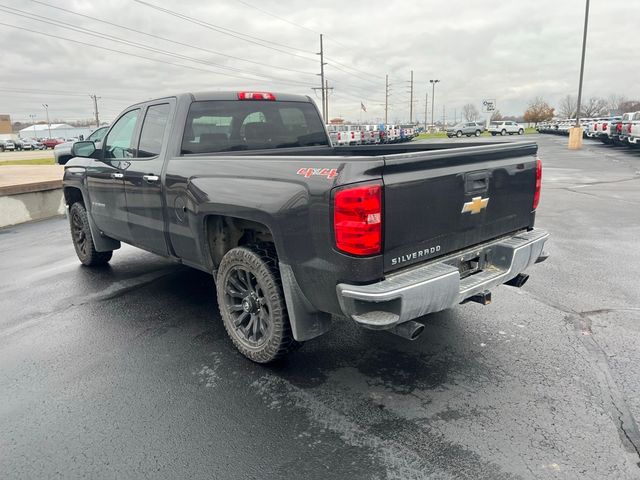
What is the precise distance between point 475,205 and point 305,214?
4.08 ft

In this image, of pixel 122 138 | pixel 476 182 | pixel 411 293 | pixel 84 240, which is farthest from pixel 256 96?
pixel 84 240

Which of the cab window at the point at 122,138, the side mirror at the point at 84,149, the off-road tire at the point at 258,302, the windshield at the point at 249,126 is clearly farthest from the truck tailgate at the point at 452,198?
the side mirror at the point at 84,149

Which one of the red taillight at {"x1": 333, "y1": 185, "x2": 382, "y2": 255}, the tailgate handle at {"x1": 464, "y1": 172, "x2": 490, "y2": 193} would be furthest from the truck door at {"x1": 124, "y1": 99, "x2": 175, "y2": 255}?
the tailgate handle at {"x1": 464, "y1": 172, "x2": 490, "y2": 193}

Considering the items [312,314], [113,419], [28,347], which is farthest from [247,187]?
[28,347]

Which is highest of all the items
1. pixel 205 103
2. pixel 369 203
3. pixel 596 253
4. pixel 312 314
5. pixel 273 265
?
pixel 205 103

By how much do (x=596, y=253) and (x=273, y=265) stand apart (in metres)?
5.00

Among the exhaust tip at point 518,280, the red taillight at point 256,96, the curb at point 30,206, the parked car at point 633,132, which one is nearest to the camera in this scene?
the exhaust tip at point 518,280

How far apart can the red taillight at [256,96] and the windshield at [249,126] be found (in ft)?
0.14

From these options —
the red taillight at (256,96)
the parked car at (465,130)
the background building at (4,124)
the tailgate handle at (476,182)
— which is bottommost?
the parked car at (465,130)

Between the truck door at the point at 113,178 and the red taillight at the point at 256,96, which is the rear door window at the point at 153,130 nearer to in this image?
the truck door at the point at 113,178

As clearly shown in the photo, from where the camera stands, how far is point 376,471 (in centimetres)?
249

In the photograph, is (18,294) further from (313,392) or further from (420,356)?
(420,356)

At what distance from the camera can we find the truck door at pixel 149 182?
4.32 m

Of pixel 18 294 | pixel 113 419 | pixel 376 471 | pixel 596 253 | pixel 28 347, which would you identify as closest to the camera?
pixel 376 471
